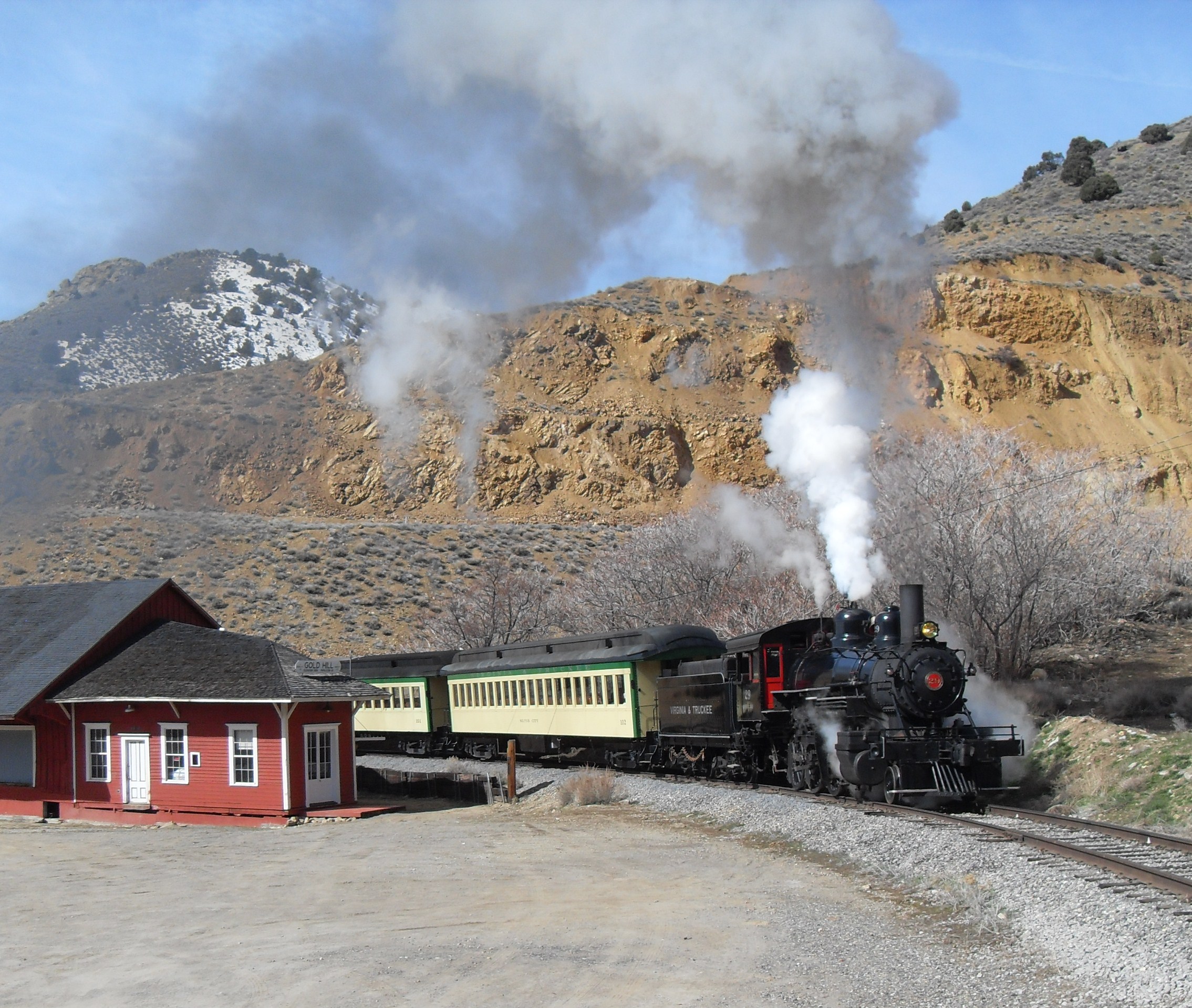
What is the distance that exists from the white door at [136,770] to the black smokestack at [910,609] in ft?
49.7

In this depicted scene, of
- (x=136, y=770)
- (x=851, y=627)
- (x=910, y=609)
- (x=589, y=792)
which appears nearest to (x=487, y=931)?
(x=910, y=609)

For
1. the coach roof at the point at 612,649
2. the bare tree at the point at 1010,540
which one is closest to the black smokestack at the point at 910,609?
the coach roof at the point at 612,649

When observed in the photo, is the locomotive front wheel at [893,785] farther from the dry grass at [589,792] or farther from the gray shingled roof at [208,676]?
the gray shingled roof at [208,676]

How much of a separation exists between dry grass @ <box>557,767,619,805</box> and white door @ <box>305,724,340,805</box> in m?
4.54

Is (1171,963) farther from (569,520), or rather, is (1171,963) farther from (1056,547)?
(569,520)

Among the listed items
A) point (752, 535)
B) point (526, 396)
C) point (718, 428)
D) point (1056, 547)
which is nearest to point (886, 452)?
point (752, 535)

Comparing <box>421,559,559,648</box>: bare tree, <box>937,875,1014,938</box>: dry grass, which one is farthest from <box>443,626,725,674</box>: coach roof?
<box>421,559,559,648</box>: bare tree

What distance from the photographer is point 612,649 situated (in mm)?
25234

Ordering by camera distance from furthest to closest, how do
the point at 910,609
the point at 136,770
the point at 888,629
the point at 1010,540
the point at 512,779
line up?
the point at 1010,540, the point at 136,770, the point at 512,779, the point at 888,629, the point at 910,609

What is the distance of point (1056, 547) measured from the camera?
28.4 m

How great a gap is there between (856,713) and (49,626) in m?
19.0

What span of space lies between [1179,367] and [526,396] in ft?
133

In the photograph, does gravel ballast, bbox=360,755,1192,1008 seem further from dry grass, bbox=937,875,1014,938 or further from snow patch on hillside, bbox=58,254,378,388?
snow patch on hillside, bbox=58,254,378,388

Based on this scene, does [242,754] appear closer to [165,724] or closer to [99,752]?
[165,724]
